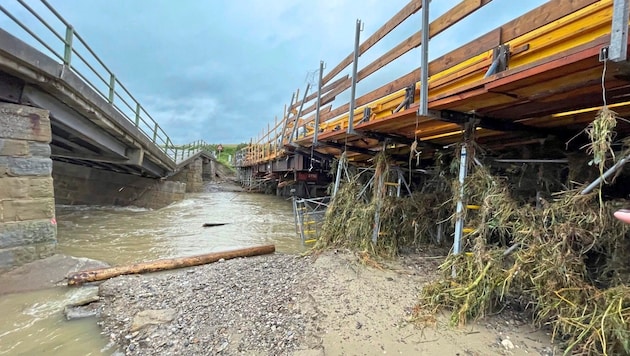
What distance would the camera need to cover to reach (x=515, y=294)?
3449mm

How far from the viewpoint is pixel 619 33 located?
193 cm

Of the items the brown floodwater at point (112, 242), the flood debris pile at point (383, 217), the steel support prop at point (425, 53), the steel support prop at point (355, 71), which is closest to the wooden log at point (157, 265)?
the brown floodwater at point (112, 242)

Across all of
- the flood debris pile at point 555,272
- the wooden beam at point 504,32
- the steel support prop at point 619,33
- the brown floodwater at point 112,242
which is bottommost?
the brown floodwater at point 112,242

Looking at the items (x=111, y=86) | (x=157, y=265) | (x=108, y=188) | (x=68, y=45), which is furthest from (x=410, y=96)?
(x=108, y=188)

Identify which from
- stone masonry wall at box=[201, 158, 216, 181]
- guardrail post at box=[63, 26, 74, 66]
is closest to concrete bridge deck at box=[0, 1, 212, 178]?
guardrail post at box=[63, 26, 74, 66]

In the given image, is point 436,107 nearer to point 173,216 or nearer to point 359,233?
point 359,233

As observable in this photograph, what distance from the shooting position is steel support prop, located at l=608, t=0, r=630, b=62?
1.90 meters

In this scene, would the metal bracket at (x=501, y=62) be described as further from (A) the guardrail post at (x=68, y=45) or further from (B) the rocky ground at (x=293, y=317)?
(A) the guardrail post at (x=68, y=45)

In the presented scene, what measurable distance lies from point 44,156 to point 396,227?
6.54 metres

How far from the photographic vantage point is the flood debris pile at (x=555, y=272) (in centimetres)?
240

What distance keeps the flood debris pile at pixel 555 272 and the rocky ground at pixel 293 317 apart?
265mm

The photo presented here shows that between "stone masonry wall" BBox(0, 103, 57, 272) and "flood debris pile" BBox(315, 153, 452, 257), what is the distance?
4906 millimetres

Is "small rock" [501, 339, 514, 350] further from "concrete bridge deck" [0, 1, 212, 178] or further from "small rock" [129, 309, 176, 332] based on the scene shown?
"concrete bridge deck" [0, 1, 212, 178]

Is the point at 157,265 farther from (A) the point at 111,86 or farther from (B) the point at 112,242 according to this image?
(A) the point at 111,86
